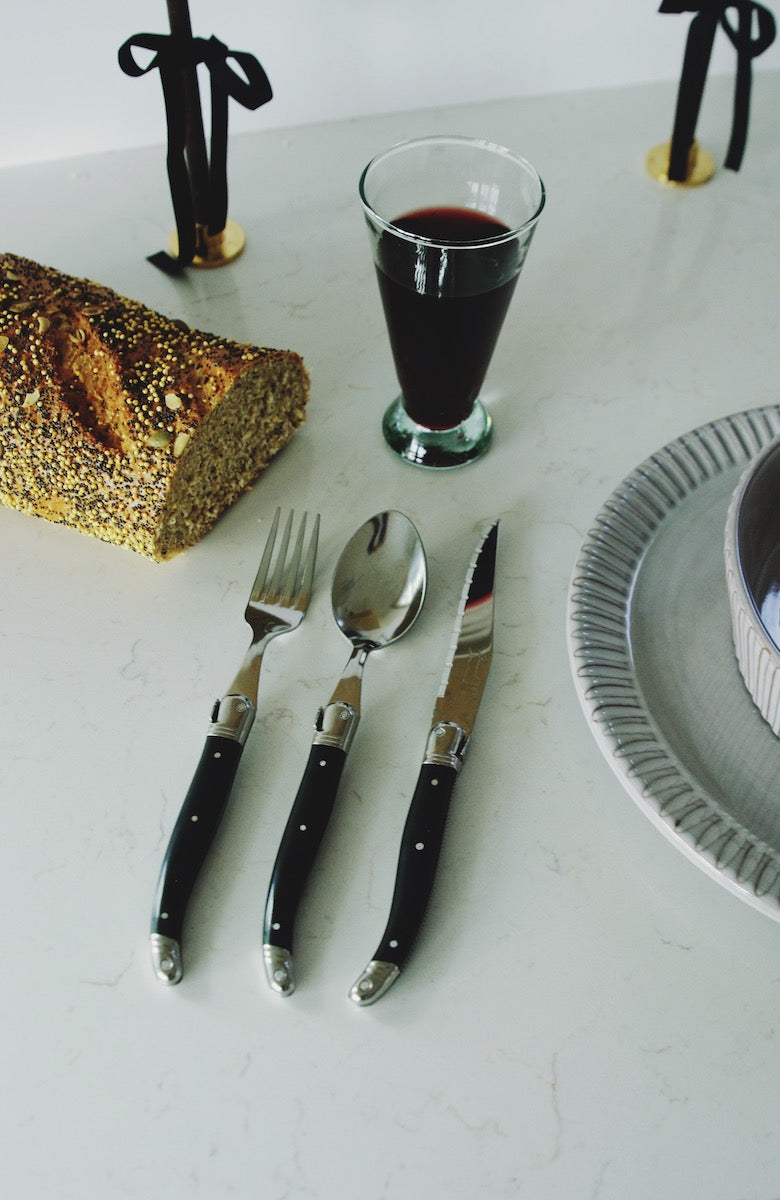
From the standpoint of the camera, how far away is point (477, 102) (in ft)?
4.24

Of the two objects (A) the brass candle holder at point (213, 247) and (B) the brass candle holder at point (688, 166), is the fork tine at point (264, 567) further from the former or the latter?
(B) the brass candle holder at point (688, 166)

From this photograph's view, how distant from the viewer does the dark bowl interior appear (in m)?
0.65

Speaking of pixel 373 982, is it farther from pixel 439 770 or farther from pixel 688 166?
pixel 688 166

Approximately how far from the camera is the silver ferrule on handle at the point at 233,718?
73cm

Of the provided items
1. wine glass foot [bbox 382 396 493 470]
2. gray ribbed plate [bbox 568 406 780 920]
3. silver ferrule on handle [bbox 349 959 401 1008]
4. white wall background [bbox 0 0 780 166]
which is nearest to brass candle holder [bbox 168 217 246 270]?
white wall background [bbox 0 0 780 166]

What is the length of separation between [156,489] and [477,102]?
791 mm

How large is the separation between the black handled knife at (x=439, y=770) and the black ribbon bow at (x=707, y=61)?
58cm

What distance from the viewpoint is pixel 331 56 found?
1.21 m

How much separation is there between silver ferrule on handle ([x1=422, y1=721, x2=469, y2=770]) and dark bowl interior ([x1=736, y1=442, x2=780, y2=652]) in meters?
0.23

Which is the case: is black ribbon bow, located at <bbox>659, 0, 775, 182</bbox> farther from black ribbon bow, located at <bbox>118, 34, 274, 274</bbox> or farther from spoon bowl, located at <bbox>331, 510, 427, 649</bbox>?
spoon bowl, located at <bbox>331, 510, 427, 649</bbox>

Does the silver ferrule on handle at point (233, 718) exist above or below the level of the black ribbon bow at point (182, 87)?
below

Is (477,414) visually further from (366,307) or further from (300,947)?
(300,947)

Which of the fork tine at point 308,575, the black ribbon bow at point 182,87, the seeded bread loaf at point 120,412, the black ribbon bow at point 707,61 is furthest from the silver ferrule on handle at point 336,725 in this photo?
the black ribbon bow at point 707,61

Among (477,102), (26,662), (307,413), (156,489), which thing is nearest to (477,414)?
(307,413)
